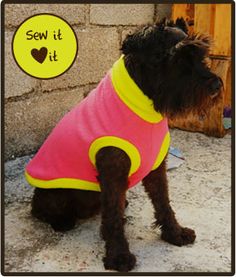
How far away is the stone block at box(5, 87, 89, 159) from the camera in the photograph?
279cm

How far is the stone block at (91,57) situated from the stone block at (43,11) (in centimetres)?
10

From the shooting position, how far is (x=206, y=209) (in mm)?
2646

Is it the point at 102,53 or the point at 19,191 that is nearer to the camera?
the point at 19,191

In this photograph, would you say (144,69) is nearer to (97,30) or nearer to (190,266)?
(190,266)

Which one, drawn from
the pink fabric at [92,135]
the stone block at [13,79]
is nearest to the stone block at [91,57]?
the stone block at [13,79]

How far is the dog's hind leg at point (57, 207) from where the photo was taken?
2.32 metres

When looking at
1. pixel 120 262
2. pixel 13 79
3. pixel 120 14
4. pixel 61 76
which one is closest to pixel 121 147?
pixel 120 262

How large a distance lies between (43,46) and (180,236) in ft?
3.85

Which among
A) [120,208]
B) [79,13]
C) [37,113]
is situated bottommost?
[120,208]

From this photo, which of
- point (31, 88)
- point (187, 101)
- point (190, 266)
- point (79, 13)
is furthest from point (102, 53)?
point (190, 266)

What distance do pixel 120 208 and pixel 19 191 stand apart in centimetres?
79

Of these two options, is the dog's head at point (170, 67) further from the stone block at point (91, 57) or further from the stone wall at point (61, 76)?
the stone block at point (91, 57)

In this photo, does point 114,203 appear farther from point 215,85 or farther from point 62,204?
point 215,85

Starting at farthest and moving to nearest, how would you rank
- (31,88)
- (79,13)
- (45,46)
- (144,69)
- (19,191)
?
1. (79,13)
2. (31,88)
3. (19,191)
4. (45,46)
5. (144,69)
